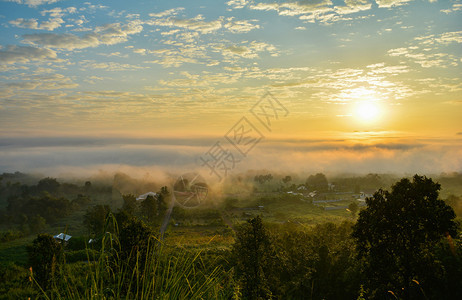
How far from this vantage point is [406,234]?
19109mm

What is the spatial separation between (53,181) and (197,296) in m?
170

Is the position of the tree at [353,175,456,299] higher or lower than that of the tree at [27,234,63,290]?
higher

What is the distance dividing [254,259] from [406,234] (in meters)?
11.4

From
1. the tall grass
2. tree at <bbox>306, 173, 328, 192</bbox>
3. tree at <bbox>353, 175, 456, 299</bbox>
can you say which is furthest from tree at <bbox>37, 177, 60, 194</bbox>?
the tall grass

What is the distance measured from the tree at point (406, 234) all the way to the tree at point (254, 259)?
8122 millimetres

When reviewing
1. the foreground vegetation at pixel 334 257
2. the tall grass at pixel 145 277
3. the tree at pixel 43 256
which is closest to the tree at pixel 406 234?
the foreground vegetation at pixel 334 257

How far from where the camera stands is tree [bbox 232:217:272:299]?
2381cm

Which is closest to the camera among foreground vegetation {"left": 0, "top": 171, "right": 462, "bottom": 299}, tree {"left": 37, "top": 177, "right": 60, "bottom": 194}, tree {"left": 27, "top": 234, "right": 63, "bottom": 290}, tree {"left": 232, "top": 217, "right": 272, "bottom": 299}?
foreground vegetation {"left": 0, "top": 171, "right": 462, "bottom": 299}

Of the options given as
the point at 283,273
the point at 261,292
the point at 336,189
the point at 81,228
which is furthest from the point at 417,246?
the point at 336,189

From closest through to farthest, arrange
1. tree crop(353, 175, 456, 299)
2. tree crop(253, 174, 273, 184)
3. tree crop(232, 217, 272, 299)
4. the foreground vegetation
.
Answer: the foreground vegetation → tree crop(353, 175, 456, 299) → tree crop(232, 217, 272, 299) → tree crop(253, 174, 273, 184)

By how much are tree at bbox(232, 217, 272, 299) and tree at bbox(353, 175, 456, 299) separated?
8.12m

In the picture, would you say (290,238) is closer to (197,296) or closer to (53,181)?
(197,296)

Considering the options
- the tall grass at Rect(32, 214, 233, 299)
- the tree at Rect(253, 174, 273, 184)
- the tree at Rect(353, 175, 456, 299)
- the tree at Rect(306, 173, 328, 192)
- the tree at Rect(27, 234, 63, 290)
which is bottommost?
the tree at Rect(253, 174, 273, 184)

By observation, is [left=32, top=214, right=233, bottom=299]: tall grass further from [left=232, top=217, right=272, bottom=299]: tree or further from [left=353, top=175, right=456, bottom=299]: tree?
[left=232, top=217, right=272, bottom=299]: tree
